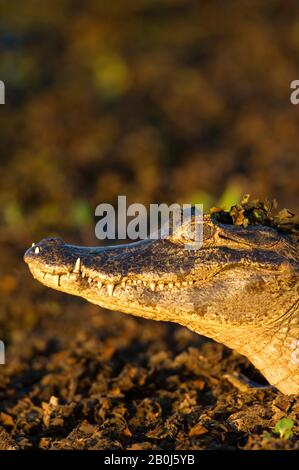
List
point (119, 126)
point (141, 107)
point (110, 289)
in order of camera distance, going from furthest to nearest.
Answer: point (141, 107)
point (119, 126)
point (110, 289)

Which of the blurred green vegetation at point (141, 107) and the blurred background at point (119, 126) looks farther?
the blurred green vegetation at point (141, 107)

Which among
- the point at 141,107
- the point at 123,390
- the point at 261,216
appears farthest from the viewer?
the point at 141,107

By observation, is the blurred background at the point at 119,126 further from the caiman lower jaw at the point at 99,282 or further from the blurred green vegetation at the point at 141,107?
the caiman lower jaw at the point at 99,282

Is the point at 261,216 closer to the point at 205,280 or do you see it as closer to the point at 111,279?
the point at 205,280

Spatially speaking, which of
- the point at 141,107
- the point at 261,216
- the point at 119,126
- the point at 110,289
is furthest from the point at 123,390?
the point at 141,107

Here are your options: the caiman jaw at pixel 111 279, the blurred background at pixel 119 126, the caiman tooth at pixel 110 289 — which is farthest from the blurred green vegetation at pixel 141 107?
the caiman tooth at pixel 110 289

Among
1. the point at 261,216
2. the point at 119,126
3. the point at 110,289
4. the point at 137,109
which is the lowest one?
the point at 110,289
